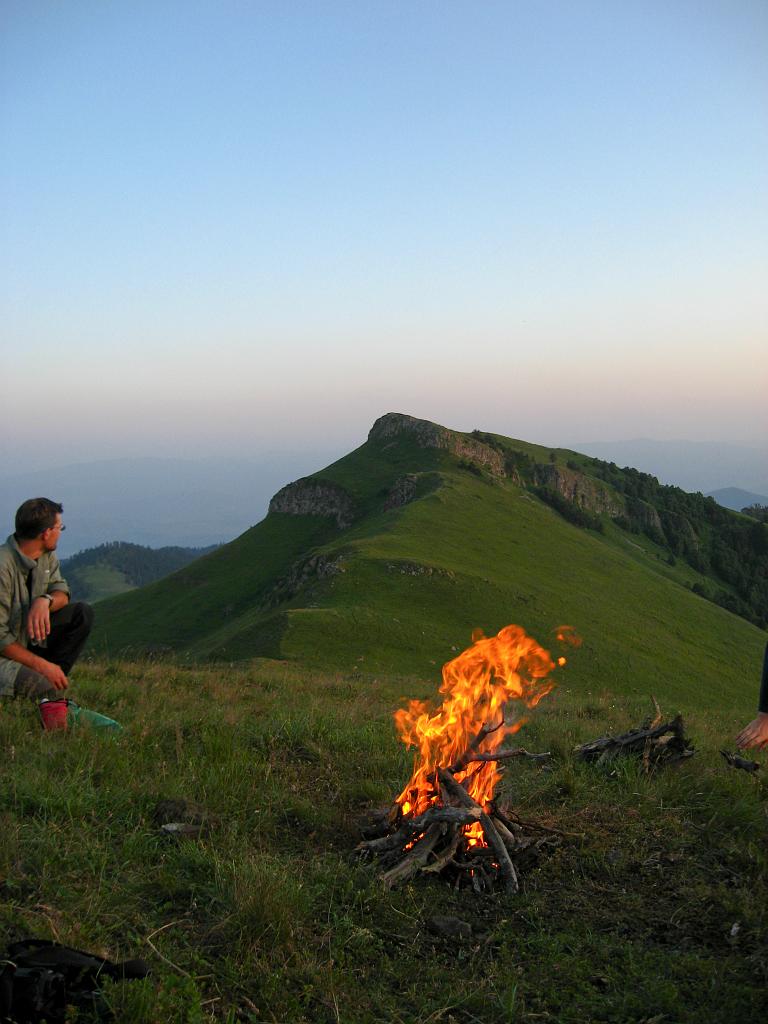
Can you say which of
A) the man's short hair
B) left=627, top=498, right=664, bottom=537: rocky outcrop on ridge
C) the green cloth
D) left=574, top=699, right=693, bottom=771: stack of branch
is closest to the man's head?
the man's short hair

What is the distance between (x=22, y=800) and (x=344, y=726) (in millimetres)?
3852

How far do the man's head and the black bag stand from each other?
460 centimetres

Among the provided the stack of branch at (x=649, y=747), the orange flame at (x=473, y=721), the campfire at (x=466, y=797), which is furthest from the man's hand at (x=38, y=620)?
the stack of branch at (x=649, y=747)

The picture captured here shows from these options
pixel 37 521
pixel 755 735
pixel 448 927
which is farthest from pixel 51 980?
pixel 37 521

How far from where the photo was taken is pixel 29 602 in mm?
7766

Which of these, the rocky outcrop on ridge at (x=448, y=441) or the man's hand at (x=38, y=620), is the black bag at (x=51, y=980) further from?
the rocky outcrop on ridge at (x=448, y=441)

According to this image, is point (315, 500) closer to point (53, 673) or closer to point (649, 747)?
point (53, 673)

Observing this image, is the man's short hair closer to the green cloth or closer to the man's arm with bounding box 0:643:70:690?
the green cloth

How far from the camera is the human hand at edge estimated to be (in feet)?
25.2

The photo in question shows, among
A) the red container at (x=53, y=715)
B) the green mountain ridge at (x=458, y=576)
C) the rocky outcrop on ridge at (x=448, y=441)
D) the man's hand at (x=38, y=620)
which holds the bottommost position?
the green mountain ridge at (x=458, y=576)

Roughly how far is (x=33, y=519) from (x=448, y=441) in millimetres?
96096

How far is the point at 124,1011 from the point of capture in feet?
11.8

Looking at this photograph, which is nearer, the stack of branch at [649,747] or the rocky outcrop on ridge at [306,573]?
the stack of branch at [649,747]

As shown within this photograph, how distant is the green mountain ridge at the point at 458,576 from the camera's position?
148ft
